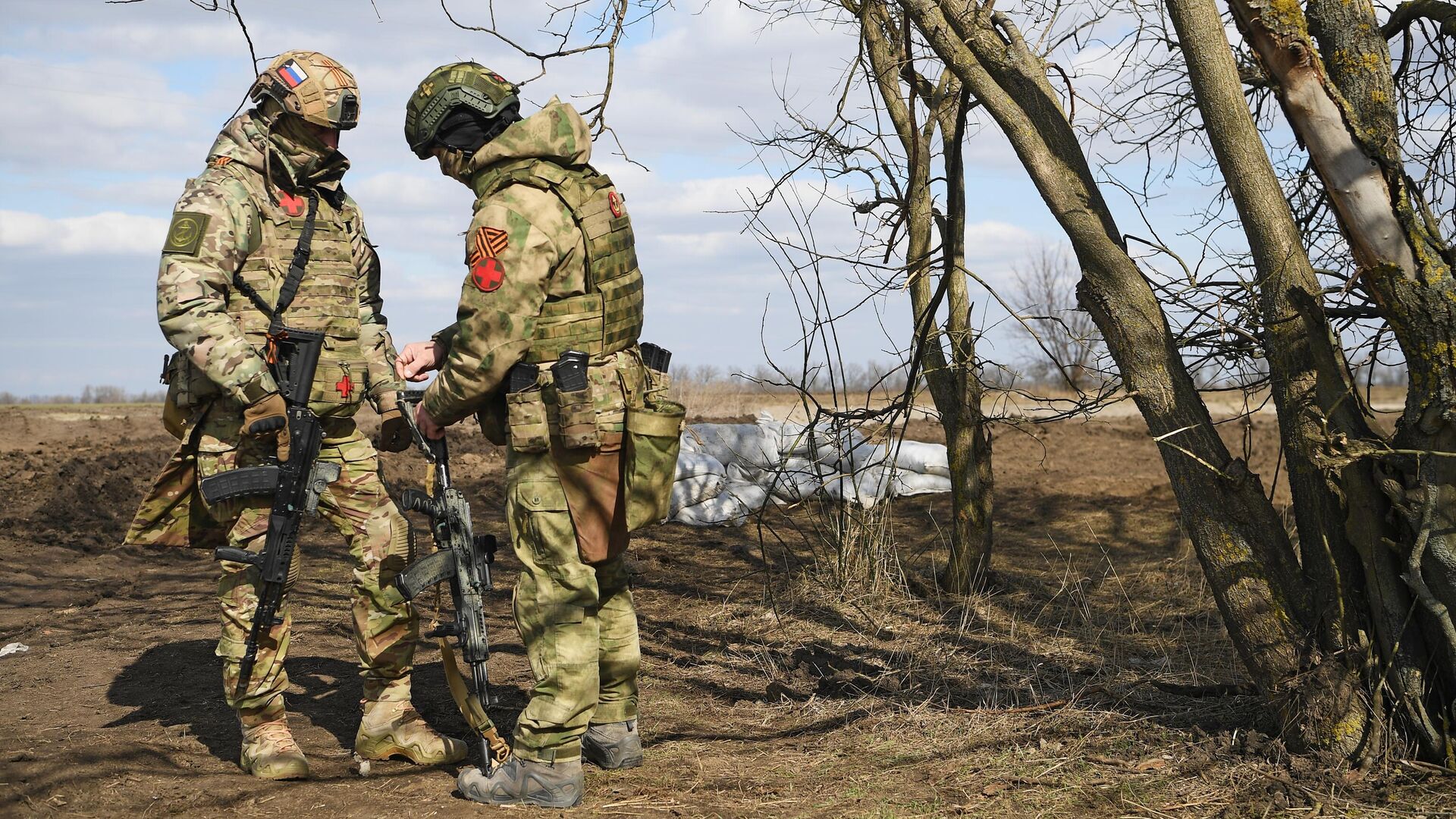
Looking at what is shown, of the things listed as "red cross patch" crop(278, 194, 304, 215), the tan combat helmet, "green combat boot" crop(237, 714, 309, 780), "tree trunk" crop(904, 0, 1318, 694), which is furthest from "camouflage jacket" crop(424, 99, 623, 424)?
"tree trunk" crop(904, 0, 1318, 694)

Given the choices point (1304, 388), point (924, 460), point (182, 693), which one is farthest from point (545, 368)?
point (924, 460)

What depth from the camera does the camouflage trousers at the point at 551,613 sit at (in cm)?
335

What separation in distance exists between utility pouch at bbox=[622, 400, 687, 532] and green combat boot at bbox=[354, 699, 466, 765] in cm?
105

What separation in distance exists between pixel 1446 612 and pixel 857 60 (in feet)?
11.5

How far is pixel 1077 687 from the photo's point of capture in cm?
430

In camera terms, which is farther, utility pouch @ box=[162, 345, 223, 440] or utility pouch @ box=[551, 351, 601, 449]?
utility pouch @ box=[162, 345, 223, 440]

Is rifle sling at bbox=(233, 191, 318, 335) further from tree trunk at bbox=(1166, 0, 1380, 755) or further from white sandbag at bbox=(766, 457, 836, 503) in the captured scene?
tree trunk at bbox=(1166, 0, 1380, 755)

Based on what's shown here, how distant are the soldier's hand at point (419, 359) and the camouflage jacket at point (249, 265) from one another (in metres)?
0.38

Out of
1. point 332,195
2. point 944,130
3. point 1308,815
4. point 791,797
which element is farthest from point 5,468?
point 1308,815

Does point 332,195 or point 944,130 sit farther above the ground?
point 944,130

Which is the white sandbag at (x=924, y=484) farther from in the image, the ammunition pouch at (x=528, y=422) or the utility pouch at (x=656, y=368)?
the ammunition pouch at (x=528, y=422)

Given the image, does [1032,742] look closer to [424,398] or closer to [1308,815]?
[1308,815]

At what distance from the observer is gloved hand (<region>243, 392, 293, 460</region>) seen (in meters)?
3.55

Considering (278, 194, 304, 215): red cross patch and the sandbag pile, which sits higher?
(278, 194, 304, 215): red cross patch
